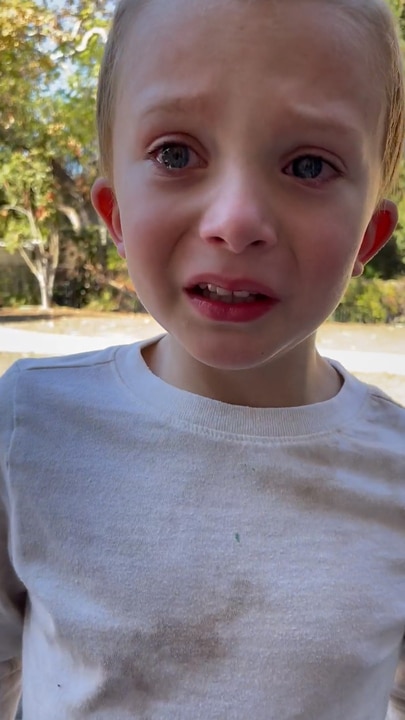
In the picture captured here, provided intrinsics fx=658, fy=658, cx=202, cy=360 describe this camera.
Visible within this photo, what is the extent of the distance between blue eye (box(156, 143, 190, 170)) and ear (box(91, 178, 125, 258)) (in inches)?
4.6

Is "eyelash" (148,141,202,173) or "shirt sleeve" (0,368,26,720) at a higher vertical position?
"eyelash" (148,141,202,173)

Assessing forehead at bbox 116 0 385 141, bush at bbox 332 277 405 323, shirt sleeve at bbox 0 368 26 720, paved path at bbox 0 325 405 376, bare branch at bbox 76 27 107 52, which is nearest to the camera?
forehead at bbox 116 0 385 141

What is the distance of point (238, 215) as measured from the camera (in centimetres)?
49

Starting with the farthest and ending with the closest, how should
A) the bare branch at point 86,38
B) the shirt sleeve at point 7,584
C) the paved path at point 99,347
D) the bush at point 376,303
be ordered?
the bush at point 376,303 → the paved path at point 99,347 → the bare branch at point 86,38 → the shirt sleeve at point 7,584

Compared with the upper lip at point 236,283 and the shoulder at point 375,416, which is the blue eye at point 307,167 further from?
the shoulder at point 375,416

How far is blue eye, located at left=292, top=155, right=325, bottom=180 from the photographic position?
52 centimetres

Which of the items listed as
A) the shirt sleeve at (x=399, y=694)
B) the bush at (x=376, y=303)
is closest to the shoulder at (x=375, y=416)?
the shirt sleeve at (x=399, y=694)

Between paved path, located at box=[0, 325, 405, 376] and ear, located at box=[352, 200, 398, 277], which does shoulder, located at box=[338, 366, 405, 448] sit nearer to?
ear, located at box=[352, 200, 398, 277]

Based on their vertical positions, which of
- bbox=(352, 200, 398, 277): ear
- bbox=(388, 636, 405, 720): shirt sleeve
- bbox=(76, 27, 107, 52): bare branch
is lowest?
bbox=(388, 636, 405, 720): shirt sleeve

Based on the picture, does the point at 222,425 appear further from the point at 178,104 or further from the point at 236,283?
the point at 178,104

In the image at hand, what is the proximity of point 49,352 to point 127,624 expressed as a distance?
1.70 meters

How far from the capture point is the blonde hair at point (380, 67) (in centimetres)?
53

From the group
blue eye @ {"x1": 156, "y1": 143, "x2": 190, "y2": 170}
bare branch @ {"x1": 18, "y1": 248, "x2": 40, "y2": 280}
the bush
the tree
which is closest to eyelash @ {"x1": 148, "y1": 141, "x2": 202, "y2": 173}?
blue eye @ {"x1": 156, "y1": 143, "x2": 190, "y2": 170}

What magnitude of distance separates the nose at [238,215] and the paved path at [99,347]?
1.59 meters
